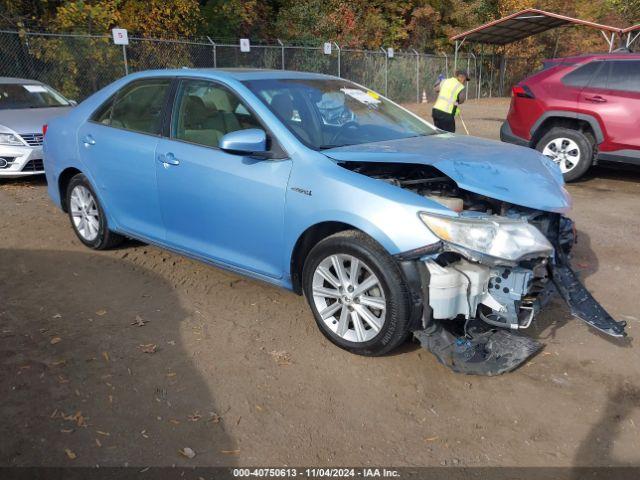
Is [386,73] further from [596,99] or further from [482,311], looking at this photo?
[482,311]

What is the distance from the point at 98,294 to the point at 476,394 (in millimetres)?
2938

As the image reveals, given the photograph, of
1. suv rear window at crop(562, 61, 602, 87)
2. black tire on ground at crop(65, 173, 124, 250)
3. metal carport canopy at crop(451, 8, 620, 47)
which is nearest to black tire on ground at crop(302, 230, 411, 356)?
black tire on ground at crop(65, 173, 124, 250)

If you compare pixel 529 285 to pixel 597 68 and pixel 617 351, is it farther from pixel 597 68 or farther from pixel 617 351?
pixel 597 68

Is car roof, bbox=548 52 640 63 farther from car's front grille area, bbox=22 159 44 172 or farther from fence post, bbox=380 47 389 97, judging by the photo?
fence post, bbox=380 47 389 97

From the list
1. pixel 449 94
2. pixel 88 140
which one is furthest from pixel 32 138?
pixel 449 94

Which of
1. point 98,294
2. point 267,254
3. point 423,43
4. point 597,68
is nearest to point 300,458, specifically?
point 267,254

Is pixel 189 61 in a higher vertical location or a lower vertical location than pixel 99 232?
higher

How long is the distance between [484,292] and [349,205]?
91 cm

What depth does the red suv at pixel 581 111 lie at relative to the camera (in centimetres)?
780

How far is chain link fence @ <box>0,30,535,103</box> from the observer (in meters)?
13.9

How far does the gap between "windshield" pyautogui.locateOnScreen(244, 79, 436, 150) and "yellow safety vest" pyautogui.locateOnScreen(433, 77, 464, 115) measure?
5.70 metres

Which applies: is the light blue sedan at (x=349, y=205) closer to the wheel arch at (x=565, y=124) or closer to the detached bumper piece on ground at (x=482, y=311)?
the detached bumper piece on ground at (x=482, y=311)

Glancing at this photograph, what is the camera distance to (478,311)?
3.36m

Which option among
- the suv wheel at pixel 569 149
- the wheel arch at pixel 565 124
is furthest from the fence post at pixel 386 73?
the suv wheel at pixel 569 149
